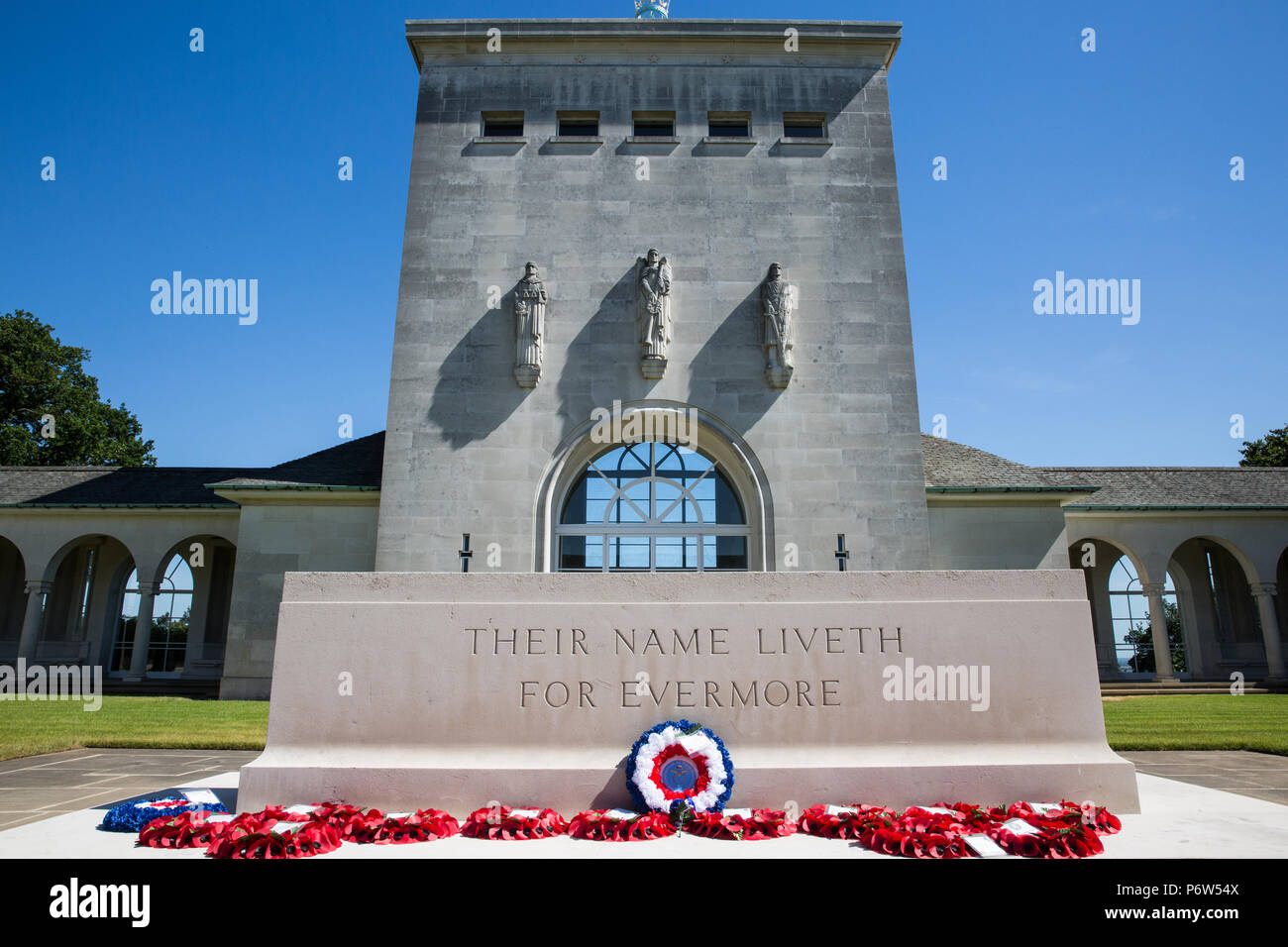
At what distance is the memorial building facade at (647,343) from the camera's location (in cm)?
1834

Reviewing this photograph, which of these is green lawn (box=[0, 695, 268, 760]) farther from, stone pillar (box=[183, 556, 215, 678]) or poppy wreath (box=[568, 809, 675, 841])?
stone pillar (box=[183, 556, 215, 678])

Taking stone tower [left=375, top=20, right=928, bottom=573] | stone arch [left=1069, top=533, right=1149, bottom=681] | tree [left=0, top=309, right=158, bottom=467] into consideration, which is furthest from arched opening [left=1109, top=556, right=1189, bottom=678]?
tree [left=0, top=309, right=158, bottom=467]

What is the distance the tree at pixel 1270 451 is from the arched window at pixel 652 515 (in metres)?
44.5

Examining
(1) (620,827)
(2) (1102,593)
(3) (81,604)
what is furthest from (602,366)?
(3) (81,604)

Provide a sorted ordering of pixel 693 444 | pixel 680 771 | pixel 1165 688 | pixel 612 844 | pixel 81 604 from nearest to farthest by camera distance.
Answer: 1. pixel 612 844
2. pixel 680 771
3. pixel 693 444
4. pixel 1165 688
5. pixel 81 604

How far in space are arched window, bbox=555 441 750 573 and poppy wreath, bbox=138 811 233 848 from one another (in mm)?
13103

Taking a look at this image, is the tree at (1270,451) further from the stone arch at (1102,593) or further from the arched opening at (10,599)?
the arched opening at (10,599)

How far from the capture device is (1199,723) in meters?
15.2

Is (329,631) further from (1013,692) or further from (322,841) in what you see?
(1013,692)

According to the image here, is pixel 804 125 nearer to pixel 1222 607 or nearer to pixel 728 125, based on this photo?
pixel 728 125

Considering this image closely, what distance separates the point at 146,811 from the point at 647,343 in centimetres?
1427

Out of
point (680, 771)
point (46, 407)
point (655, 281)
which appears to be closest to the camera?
point (680, 771)
